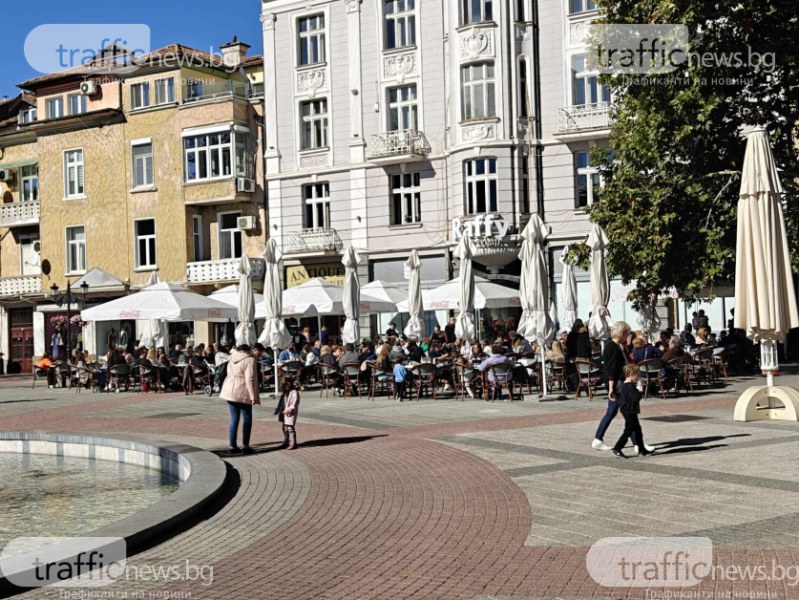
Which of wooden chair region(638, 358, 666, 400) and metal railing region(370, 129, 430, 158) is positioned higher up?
metal railing region(370, 129, 430, 158)

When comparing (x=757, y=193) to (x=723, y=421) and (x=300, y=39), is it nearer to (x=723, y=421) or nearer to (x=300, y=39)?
(x=723, y=421)

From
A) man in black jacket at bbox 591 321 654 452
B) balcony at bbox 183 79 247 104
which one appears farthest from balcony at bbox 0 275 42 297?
man in black jacket at bbox 591 321 654 452

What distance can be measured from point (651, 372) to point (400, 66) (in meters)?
21.7

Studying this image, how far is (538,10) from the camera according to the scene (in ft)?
121

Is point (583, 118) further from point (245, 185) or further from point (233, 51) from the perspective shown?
point (233, 51)

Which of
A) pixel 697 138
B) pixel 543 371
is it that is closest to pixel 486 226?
pixel 697 138

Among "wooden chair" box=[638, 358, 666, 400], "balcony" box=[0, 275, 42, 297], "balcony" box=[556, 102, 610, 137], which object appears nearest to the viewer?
"wooden chair" box=[638, 358, 666, 400]

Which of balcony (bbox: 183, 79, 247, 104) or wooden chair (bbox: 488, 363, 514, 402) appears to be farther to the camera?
balcony (bbox: 183, 79, 247, 104)

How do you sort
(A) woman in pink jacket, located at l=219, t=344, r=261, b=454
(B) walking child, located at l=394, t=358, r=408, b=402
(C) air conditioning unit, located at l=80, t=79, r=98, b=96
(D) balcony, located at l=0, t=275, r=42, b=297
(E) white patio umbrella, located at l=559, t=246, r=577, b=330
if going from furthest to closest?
(D) balcony, located at l=0, t=275, r=42, b=297
(C) air conditioning unit, located at l=80, t=79, r=98, b=96
(E) white patio umbrella, located at l=559, t=246, r=577, b=330
(B) walking child, located at l=394, t=358, r=408, b=402
(A) woman in pink jacket, located at l=219, t=344, r=261, b=454

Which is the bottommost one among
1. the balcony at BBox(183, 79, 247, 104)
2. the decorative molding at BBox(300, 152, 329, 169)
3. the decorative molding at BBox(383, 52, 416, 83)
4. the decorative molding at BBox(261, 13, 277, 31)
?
the decorative molding at BBox(300, 152, 329, 169)

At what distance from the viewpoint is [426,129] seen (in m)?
38.8

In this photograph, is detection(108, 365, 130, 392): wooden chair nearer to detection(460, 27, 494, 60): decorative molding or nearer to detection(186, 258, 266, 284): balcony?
detection(186, 258, 266, 284): balcony

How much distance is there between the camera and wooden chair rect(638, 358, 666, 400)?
66.8 feet

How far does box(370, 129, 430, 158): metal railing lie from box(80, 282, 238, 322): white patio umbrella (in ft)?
36.6
